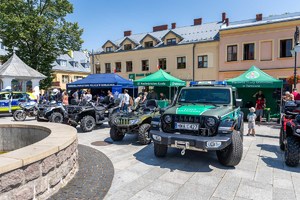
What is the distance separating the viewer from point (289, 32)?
20531 millimetres

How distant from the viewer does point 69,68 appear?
46.7 metres

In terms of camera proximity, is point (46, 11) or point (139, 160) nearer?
point (139, 160)

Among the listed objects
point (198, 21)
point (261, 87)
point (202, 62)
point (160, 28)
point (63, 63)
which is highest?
point (198, 21)

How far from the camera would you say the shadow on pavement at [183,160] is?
17.3ft

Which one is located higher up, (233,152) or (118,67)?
(118,67)

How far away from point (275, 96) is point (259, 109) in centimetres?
250

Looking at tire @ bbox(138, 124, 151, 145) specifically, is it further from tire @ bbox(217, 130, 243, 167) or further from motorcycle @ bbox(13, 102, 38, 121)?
motorcycle @ bbox(13, 102, 38, 121)

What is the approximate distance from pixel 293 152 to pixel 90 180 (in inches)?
178

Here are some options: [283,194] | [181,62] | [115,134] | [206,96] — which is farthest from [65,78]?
[283,194]

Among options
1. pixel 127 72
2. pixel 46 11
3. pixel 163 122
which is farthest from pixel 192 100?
pixel 46 11

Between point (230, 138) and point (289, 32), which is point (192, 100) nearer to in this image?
point (230, 138)

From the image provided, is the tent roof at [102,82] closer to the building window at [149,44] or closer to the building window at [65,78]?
the building window at [149,44]

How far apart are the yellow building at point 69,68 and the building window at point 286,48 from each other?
3360 cm

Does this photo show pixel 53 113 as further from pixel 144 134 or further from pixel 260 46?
pixel 260 46
